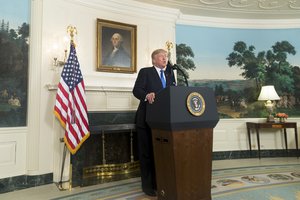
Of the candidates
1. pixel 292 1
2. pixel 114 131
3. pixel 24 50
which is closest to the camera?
pixel 24 50

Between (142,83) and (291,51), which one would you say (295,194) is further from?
(291,51)

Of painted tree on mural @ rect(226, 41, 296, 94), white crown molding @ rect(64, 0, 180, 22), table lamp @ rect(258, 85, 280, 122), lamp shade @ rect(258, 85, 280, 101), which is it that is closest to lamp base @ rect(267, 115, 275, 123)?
table lamp @ rect(258, 85, 280, 122)

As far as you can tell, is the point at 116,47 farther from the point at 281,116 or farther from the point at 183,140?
the point at 281,116

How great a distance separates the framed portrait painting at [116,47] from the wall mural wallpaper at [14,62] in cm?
117

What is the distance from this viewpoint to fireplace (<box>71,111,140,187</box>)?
3283 mm

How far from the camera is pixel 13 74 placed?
318cm

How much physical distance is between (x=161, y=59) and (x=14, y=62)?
85.6 inches

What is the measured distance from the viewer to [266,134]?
5.27m

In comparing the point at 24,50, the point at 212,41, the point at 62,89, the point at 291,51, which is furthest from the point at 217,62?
the point at 24,50

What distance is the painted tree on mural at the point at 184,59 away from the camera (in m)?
5.09

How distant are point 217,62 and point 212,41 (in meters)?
0.51

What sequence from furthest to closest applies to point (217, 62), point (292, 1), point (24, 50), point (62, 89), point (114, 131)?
1. point (217, 62)
2. point (292, 1)
3. point (114, 131)
4. point (24, 50)
5. point (62, 89)

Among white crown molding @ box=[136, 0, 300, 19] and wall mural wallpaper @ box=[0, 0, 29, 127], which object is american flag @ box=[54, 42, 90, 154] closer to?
wall mural wallpaper @ box=[0, 0, 29, 127]

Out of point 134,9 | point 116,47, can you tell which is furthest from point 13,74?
point 134,9
